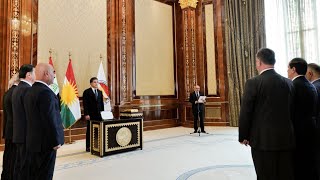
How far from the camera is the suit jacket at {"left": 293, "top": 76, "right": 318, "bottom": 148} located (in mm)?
2342

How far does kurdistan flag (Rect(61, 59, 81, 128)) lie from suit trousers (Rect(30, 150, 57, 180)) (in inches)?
149

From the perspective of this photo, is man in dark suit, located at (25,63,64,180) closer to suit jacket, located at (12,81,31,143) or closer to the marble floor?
suit jacket, located at (12,81,31,143)

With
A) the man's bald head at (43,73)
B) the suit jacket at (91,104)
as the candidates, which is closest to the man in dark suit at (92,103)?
the suit jacket at (91,104)

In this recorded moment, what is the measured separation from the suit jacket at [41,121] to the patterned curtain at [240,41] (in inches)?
287

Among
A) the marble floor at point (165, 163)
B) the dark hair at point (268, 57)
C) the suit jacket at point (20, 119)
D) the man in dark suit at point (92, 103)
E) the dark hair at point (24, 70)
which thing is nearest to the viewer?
the dark hair at point (268, 57)

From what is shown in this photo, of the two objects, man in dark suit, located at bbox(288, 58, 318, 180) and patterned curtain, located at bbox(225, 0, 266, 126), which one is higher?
patterned curtain, located at bbox(225, 0, 266, 126)

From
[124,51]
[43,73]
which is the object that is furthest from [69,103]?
[43,73]

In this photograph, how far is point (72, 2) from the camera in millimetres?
7117

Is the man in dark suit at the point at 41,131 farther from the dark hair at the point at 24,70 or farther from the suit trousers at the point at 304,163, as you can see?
the suit trousers at the point at 304,163

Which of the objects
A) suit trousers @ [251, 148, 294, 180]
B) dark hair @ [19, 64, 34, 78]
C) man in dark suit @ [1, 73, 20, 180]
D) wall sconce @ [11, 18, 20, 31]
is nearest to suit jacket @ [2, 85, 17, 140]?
man in dark suit @ [1, 73, 20, 180]

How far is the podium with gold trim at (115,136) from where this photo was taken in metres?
4.90

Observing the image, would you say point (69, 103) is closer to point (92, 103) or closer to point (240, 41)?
point (92, 103)

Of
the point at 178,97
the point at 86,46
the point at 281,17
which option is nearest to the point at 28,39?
the point at 86,46

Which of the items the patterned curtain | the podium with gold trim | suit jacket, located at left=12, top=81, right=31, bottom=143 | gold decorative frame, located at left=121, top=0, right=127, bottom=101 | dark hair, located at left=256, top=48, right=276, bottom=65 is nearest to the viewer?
dark hair, located at left=256, top=48, right=276, bottom=65
